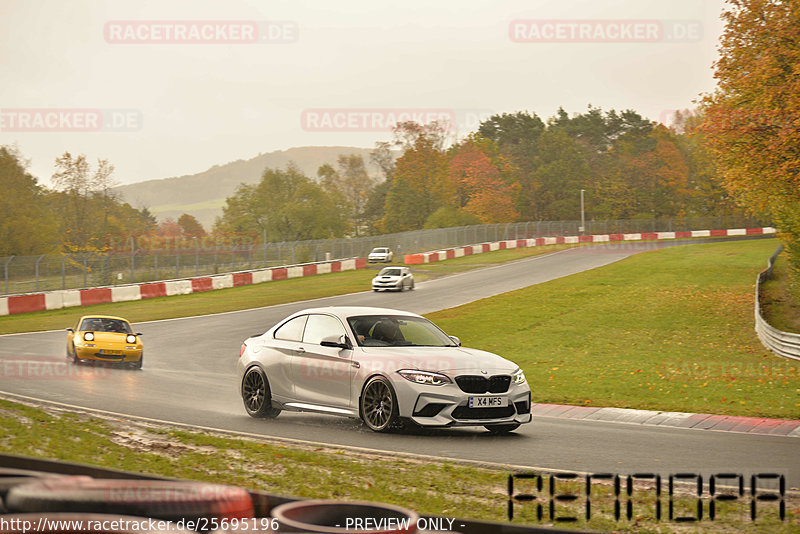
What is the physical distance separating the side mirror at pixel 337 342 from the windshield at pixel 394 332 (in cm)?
15

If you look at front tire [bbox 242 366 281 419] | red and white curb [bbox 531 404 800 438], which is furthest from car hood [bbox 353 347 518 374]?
red and white curb [bbox 531 404 800 438]

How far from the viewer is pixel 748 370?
722 inches

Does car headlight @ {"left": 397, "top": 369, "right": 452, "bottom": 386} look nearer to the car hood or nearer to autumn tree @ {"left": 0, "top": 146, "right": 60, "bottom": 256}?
the car hood

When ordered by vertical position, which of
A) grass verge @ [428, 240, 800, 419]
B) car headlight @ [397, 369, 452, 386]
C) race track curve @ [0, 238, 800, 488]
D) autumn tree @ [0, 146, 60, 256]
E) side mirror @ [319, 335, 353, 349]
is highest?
autumn tree @ [0, 146, 60, 256]

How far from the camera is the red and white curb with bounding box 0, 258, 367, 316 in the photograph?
34.0m

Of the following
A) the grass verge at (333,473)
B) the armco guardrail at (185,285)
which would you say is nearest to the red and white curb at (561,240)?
the armco guardrail at (185,285)

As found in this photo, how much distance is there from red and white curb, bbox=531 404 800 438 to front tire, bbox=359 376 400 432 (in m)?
3.78

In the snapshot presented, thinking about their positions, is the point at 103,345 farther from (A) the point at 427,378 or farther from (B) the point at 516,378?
(B) the point at 516,378

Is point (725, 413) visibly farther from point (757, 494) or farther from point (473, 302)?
point (473, 302)

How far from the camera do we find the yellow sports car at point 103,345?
62.7ft

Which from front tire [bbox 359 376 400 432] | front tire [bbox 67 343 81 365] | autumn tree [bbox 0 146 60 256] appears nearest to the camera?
front tire [bbox 359 376 400 432]

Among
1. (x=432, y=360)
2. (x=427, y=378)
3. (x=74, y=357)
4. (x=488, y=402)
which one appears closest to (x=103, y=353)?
(x=74, y=357)

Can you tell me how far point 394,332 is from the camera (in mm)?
11930

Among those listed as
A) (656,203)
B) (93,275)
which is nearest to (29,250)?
(93,275)
